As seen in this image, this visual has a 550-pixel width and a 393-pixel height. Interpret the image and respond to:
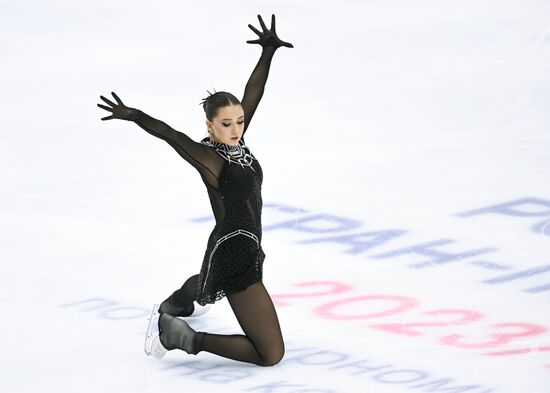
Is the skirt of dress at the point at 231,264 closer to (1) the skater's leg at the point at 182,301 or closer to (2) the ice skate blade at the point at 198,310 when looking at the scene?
(1) the skater's leg at the point at 182,301

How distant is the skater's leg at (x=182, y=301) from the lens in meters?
7.32

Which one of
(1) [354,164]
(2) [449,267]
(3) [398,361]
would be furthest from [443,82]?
(3) [398,361]

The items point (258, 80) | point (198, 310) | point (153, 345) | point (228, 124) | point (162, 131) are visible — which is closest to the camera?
point (162, 131)

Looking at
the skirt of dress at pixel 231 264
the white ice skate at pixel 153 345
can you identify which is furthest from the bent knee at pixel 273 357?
the white ice skate at pixel 153 345

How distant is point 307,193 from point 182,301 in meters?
2.18

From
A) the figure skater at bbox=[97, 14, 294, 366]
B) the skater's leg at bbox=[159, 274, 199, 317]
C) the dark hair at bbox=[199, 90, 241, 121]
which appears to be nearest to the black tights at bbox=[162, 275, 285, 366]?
the figure skater at bbox=[97, 14, 294, 366]

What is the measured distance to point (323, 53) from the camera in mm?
12258

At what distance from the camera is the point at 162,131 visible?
650cm

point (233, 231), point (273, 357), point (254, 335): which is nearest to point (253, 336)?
Result: point (254, 335)

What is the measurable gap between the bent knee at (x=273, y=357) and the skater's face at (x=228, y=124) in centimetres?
89

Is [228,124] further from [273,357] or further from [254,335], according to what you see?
[273,357]

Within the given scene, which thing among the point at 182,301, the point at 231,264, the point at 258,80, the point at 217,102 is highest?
the point at 258,80

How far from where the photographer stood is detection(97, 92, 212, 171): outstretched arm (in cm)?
636

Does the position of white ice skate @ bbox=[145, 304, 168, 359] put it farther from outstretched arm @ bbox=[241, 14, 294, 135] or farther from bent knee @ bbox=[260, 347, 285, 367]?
outstretched arm @ bbox=[241, 14, 294, 135]
